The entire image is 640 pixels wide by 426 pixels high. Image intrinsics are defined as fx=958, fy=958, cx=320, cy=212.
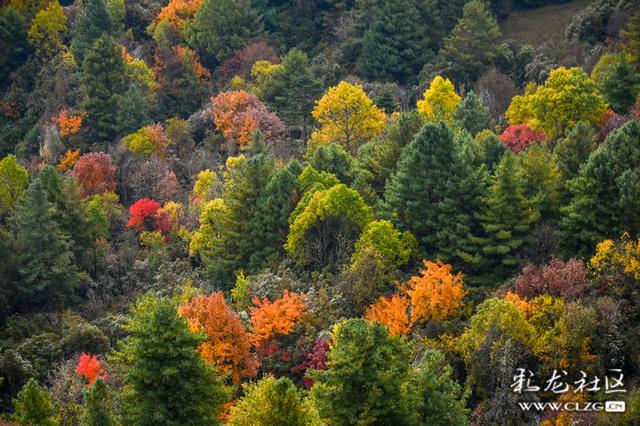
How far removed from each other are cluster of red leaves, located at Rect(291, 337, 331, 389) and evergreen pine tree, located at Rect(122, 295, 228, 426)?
11697 mm

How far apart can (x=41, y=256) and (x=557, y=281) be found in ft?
137

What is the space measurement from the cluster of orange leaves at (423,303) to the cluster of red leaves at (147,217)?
106ft

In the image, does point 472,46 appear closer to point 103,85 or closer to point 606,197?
point 103,85

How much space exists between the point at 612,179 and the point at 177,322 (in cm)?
3077

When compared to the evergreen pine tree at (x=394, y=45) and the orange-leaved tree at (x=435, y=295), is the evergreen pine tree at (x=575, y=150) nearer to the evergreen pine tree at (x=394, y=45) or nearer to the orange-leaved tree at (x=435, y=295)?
the orange-leaved tree at (x=435, y=295)

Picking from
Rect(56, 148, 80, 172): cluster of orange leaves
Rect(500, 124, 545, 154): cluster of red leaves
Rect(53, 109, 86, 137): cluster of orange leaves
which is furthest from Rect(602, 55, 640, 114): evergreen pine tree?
Rect(53, 109, 86, 137): cluster of orange leaves

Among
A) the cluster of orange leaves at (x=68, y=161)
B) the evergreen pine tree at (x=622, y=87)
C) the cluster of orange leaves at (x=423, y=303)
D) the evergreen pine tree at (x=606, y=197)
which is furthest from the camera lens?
the cluster of orange leaves at (x=68, y=161)

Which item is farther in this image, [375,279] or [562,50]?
[562,50]

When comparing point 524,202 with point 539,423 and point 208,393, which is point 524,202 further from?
point 208,393

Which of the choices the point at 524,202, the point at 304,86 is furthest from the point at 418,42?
the point at 524,202

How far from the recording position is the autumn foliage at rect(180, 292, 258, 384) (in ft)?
186

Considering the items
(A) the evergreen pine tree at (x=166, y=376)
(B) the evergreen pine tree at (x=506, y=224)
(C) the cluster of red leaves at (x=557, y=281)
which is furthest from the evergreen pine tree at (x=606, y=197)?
(A) the evergreen pine tree at (x=166, y=376)

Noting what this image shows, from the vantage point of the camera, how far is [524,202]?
64562mm

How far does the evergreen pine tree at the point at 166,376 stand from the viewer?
143 ft
